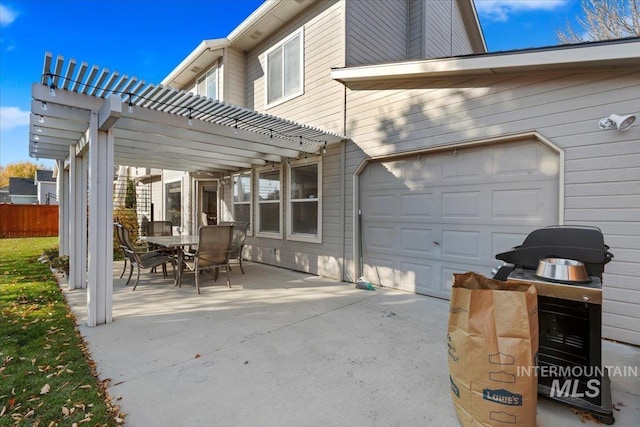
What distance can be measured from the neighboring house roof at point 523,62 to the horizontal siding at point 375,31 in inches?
49.0

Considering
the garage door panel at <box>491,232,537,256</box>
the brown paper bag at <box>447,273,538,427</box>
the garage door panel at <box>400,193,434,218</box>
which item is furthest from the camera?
the garage door panel at <box>400,193,434,218</box>

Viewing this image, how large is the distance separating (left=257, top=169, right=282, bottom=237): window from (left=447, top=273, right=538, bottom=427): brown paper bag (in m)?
5.64

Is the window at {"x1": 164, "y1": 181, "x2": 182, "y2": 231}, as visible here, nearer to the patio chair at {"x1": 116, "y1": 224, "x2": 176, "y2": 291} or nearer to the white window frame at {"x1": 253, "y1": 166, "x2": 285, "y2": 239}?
the white window frame at {"x1": 253, "y1": 166, "x2": 285, "y2": 239}

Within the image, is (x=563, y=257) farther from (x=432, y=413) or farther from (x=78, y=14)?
(x=78, y=14)

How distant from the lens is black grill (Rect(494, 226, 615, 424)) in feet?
6.37

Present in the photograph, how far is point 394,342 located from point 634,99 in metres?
3.40

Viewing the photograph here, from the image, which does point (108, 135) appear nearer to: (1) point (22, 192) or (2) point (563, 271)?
(2) point (563, 271)

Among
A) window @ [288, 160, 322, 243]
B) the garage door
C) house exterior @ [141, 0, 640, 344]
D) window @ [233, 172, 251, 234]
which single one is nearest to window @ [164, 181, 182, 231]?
house exterior @ [141, 0, 640, 344]

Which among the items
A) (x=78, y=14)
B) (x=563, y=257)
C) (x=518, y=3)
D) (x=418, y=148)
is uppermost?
(x=518, y=3)

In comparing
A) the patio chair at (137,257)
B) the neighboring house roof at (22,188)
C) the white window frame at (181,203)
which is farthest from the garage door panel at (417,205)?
the neighboring house roof at (22,188)

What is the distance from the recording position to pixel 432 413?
81.2 inches

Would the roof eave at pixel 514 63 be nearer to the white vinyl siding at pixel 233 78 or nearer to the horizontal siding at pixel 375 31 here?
the horizontal siding at pixel 375 31

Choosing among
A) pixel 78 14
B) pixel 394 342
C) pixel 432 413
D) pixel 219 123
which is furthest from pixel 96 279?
pixel 78 14

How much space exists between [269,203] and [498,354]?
6.24 m
